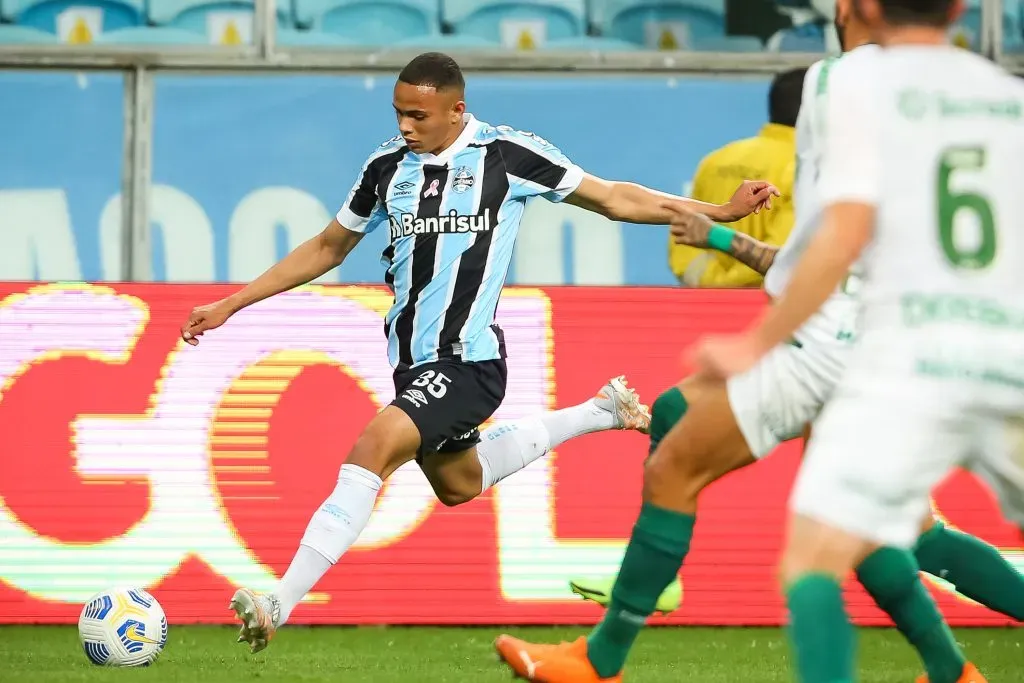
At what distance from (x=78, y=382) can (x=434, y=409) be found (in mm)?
2202

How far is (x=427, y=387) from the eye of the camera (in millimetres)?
Answer: 5270

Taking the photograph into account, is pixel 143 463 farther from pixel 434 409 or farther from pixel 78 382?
pixel 434 409

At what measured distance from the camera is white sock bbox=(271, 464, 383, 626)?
489cm

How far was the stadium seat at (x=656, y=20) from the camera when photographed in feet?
29.0

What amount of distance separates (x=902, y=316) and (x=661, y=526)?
3.97ft

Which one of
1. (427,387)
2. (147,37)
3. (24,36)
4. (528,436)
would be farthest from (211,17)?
(427,387)

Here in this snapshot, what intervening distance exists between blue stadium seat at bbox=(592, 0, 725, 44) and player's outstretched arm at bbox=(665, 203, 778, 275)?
494 centimetres

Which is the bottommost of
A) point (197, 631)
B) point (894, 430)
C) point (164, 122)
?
point (197, 631)

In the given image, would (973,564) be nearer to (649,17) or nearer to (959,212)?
(959,212)

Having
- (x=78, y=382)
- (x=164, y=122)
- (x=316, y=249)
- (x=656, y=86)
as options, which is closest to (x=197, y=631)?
(x=78, y=382)

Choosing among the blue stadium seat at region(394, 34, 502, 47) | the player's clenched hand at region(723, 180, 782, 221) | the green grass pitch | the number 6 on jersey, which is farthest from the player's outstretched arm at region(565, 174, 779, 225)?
the blue stadium seat at region(394, 34, 502, 47)

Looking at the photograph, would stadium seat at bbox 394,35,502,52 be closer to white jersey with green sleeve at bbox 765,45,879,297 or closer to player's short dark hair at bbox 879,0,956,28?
white jersey with green sleeve at bbox 765,45,879,297

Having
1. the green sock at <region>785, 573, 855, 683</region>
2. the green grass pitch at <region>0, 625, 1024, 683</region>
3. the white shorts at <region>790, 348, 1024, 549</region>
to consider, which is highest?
the white shorts at <region>790, 348, 1024, 549</region>

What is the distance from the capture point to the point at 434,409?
17.1 feet
